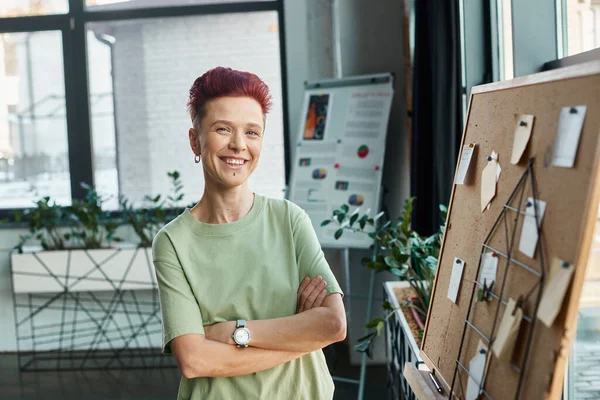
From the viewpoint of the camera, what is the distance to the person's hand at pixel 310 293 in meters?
1.57

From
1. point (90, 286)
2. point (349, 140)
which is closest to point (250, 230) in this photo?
point (349, 140)

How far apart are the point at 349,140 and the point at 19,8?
2625mm

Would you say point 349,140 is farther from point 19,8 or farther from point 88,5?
point 19,8

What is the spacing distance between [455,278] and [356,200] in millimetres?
2839

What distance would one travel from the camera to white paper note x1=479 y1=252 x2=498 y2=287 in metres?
1.28

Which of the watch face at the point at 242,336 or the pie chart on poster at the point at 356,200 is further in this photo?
the pie chart on poster at the point at 356,200

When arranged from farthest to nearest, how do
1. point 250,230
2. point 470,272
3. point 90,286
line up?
point 90,286 < point 250,230 < point 470,272

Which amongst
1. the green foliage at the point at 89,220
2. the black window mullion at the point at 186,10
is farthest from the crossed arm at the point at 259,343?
the black window mullion at the point at 186,10

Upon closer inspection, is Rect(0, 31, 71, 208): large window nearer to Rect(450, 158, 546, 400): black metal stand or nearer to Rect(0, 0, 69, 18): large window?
Rect(0, 0, 69, 18): large window

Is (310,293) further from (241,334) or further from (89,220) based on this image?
(89,220)

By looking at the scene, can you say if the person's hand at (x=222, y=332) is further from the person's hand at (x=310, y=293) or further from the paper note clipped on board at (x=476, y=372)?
the paper note clipped on board at (x=476, y=372)

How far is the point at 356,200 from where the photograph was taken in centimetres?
436

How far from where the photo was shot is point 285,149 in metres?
5.27

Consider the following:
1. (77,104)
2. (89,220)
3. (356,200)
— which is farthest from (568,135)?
(77,104)
